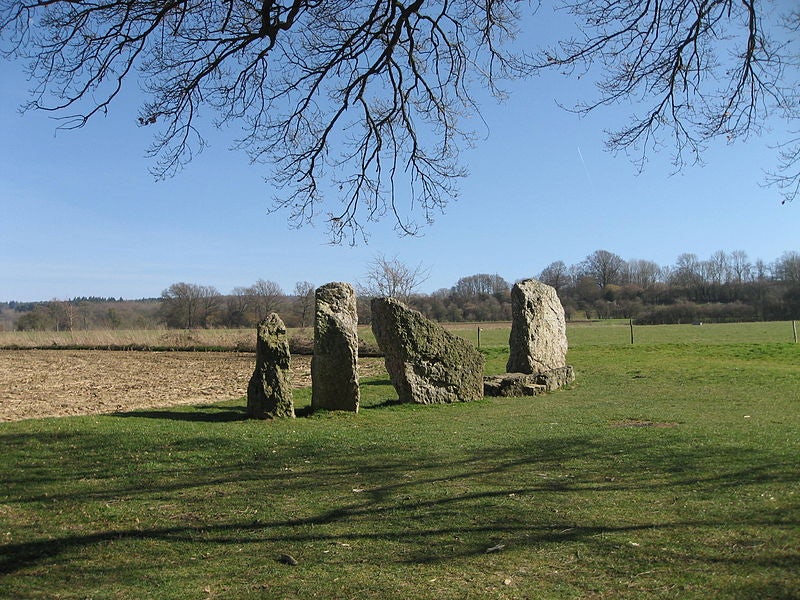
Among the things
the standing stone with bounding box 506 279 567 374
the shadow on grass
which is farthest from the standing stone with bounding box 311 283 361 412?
the standing stone with bounding box 506 279 567 374

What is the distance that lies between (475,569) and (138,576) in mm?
2442

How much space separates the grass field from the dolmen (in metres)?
5.64

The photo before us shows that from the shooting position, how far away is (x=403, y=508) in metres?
6.23

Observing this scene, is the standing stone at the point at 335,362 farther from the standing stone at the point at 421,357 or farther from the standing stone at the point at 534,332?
the standing stone at the point at 534,332

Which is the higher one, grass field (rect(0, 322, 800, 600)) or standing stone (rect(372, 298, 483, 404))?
standing stone (rect(372, 298, 483, 404))

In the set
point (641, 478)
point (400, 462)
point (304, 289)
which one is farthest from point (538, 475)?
point (304, 289)

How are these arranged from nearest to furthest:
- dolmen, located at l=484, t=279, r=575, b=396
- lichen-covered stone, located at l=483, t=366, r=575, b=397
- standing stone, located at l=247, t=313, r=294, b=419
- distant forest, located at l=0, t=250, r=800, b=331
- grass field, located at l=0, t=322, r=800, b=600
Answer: grass field, located at l=0, t=322, r=800, b=600 → standing stone, located at l=247, t=313, r=294, b=419 → lichen-covered stone, located at l=483, t=366, r=575, b=397 → dolmen, located at l=484, t=279, r=575, b=396 → distant forest, located at l=0, t=250, r=800, b=331

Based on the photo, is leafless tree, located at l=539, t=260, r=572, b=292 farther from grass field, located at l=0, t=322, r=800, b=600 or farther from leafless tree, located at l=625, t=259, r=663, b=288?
grass field, located at l=0, t=322, r=800, b=600

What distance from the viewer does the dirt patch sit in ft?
46.9

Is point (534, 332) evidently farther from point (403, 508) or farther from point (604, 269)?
point (604, 269)

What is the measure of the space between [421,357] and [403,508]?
7988mm

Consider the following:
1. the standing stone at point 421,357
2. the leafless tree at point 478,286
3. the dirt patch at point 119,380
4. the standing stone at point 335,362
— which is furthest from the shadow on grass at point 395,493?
the leafless tree at point 478,286

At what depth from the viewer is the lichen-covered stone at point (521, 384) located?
610 inches

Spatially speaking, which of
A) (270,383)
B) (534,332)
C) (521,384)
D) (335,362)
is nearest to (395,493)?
(270,383)
